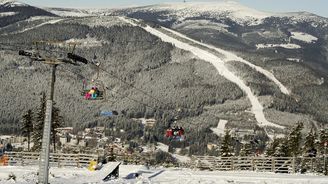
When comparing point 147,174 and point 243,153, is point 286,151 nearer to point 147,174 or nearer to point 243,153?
point 243,153

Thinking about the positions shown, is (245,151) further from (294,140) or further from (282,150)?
(294,140)

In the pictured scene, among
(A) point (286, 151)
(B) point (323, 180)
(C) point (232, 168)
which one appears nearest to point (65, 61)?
(B) point (323, 180)

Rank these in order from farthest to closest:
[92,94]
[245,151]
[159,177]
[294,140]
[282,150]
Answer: [294,140], [245,151], [282,150], [92,94], [159,177]

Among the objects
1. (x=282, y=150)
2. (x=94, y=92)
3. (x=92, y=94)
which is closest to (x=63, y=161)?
(x=92, y=94)

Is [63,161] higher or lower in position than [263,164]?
lower

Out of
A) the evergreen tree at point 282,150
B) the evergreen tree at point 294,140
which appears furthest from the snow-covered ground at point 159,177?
the evergreen tree at point 294,140

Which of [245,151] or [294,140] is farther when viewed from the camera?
[294,140]

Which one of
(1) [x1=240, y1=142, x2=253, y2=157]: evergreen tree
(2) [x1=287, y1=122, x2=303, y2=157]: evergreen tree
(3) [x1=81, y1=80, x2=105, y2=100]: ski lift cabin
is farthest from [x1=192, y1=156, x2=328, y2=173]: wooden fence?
(3) [x1=81, y1=80, x2=105, y2=100]: ski lift cabin

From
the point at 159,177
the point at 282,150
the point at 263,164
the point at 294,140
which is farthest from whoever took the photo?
the point at 294,140

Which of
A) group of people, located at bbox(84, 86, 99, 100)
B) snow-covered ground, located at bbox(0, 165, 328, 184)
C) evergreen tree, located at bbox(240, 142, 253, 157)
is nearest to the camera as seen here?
snow-covered ground, located at bbox(0, 165, 328, 184)

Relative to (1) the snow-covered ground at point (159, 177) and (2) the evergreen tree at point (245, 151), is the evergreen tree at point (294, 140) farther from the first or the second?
(1) the snow-covered ground at point (159, 177)

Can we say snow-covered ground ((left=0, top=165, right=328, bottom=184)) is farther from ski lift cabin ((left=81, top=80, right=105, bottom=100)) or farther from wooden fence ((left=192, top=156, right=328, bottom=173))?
ski lift cabin ((left=81, top=80, right=105, bottom=100))
